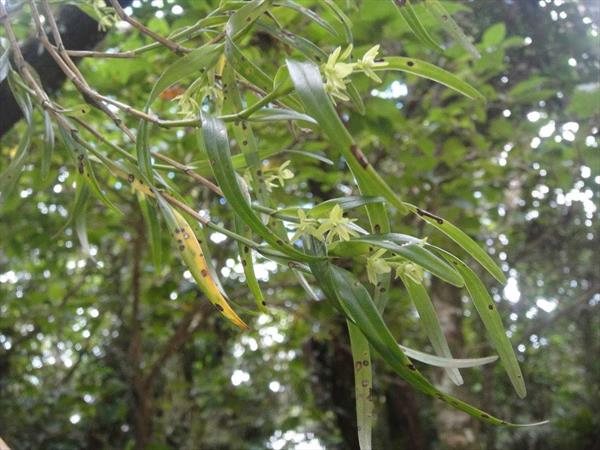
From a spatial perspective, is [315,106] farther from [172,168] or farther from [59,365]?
[59,365]

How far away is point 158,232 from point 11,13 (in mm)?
370

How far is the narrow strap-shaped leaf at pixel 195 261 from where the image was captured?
1.25 feet

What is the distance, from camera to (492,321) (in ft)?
1.24

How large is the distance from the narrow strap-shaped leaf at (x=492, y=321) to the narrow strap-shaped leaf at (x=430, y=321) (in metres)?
0.03

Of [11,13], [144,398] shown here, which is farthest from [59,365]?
[11,13]

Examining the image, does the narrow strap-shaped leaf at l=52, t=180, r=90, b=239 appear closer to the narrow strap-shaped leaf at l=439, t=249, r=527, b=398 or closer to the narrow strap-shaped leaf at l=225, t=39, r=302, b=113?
the narrow strap-shaped leaf at l=225, t=39, r=302, b=113

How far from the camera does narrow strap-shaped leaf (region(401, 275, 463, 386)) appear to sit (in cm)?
38

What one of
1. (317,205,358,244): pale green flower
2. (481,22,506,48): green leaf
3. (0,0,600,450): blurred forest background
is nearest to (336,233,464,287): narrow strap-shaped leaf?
A: (317,205,358,244): pale green flower

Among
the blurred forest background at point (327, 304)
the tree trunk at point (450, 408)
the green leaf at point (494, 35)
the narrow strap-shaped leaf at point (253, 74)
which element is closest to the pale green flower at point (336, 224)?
the narrow strap-shaped leaf at point (253, 74)

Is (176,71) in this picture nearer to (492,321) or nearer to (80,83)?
(80,83)

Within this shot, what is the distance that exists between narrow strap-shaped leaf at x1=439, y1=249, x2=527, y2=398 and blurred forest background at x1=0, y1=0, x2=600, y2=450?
0.58 meters

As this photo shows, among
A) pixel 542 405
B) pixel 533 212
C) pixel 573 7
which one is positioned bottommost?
pixel 542 405

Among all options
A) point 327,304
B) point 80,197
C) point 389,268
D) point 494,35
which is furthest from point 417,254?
point 327,304

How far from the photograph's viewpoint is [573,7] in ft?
4.28
